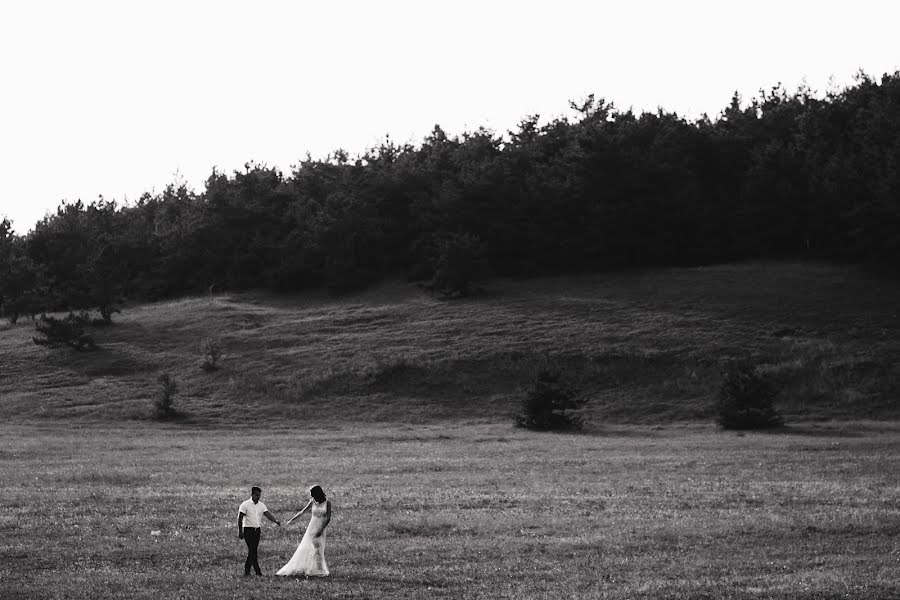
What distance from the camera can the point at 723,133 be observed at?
112688 millimetres

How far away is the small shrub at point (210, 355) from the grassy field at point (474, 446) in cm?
83

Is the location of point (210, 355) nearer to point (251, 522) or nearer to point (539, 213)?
point (539, 213)

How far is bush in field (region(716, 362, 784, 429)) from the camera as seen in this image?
5634 centimetres

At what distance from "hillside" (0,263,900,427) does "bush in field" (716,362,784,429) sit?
16.8 feet

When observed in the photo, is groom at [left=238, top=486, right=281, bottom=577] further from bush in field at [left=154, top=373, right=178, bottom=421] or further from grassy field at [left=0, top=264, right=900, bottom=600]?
bush in field at [left=154, top=373, right=178, bottom=421]

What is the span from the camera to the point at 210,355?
80.5m

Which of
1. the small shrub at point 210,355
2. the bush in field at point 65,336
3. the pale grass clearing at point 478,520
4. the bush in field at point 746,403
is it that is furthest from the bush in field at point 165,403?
the bush in field at point 746,403

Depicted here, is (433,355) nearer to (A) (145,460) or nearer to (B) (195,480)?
(A) (145,460)

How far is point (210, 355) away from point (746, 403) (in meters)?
42.6

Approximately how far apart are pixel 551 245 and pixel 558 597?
3470 inches

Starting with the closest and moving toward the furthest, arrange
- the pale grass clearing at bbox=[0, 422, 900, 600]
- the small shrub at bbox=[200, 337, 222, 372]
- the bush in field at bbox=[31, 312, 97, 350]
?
the pale grass clearing at bbox=[0, 422, 900, 600] → the small shrub at bbox=[200, 337, 222, 372] → the bush in field at bbox=[31, 312, 97, 350]

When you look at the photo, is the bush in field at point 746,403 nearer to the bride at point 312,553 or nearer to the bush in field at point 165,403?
the bush in field at point 165,403

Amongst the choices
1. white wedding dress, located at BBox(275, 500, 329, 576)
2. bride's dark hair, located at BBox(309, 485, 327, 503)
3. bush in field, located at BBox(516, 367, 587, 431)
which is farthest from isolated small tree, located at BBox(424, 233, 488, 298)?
bride's dark hair, located at BBox(309, 485, 327, 503)

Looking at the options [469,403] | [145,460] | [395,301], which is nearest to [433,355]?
[469,403]
